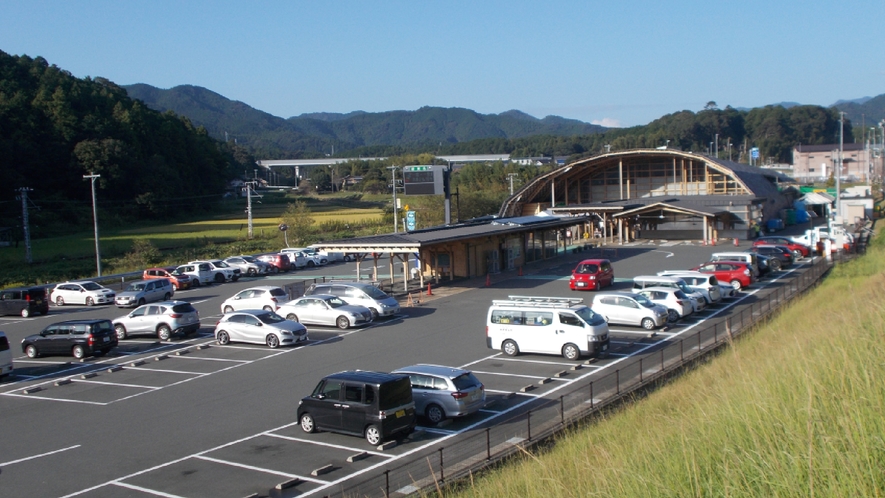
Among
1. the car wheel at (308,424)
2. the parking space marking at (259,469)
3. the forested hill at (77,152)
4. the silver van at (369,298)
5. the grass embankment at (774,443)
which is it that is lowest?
the parking space marking at (259,469)

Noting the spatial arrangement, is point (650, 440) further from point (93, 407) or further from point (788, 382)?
point (93, 407)

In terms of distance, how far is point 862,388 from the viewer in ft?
19.5

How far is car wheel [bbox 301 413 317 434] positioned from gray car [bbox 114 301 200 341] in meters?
12.9

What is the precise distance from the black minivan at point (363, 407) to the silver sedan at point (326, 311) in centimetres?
1225

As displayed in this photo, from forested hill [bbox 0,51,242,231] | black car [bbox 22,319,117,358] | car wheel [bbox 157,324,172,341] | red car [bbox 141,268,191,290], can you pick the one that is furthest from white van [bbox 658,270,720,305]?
forested hill [bbox 0,51,242,231]

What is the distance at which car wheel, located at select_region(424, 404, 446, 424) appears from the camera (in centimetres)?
1520

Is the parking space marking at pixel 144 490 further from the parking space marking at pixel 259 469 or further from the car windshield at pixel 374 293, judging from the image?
the car windshield at pixel 374 293

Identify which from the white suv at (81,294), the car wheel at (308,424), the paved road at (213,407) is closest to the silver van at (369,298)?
the paved road at (213,407)

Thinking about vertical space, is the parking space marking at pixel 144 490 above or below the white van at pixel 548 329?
below

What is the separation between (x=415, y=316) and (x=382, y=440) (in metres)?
15.2

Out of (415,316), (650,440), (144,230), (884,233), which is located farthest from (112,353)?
(144,230)

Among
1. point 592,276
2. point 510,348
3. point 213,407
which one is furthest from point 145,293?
point 510,348

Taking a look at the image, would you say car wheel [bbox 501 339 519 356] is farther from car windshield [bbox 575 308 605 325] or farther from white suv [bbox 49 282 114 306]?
white suv [bbox 49 282 114 306]

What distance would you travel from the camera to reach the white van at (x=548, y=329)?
800 inches
